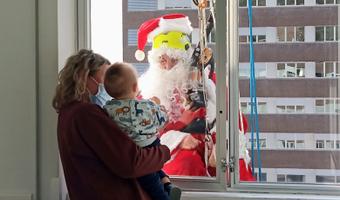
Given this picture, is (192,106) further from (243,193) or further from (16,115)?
(16,115)

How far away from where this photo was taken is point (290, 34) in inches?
88.7

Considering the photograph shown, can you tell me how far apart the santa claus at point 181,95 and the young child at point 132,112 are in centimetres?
49

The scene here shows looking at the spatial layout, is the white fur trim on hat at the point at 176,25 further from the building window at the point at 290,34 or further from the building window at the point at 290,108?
the building window at the point at 290,108

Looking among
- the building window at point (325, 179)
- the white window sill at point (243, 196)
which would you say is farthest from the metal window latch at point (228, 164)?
the building window at point (325, 179)

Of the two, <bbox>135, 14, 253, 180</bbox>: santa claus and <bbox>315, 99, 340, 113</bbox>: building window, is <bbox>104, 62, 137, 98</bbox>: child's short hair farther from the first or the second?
<bbox>315, 99, 340, 113</bbox>: building window

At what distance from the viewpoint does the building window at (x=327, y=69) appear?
87.7 inches

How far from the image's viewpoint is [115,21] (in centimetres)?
243

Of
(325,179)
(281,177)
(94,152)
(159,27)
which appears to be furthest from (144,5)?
(325,179)

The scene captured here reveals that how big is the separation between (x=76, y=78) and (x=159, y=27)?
636mm

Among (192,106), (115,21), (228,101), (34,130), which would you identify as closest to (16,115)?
(34,130)

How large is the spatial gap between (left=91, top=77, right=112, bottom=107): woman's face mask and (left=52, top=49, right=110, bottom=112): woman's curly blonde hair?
2.1 inches

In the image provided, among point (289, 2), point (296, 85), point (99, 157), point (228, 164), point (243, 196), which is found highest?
point (289, 2)

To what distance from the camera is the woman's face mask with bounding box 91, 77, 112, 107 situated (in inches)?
76.5

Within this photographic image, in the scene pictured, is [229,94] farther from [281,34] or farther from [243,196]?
[243,196]
